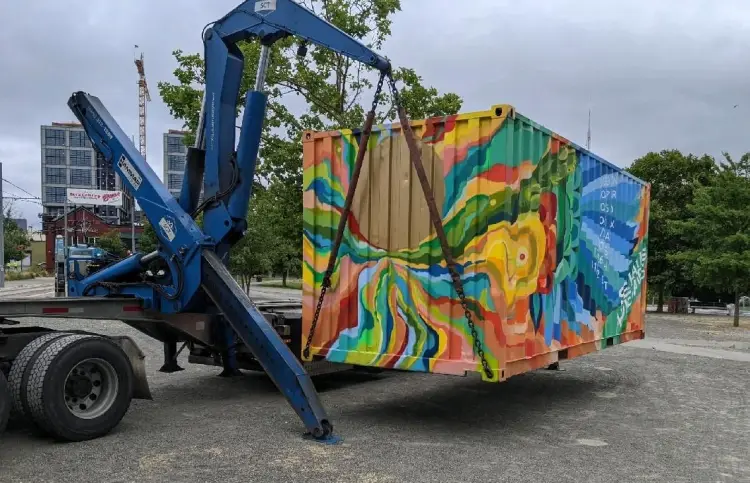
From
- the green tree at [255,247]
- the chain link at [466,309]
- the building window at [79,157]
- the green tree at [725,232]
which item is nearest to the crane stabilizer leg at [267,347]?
the chain link at [466,309]

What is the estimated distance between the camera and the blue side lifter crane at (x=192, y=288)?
6168 mm

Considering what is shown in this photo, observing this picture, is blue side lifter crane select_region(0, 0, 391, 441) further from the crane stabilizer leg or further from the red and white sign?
the red and white sign

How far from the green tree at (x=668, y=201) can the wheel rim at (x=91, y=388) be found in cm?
2561

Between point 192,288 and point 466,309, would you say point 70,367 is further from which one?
point 466,309

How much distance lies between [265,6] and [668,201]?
27248 mm

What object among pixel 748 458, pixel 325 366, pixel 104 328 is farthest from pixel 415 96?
pixel 748 458

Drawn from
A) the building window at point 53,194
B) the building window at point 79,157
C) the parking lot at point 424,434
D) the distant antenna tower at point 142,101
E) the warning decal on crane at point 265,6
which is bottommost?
the parking lot at point 424,434

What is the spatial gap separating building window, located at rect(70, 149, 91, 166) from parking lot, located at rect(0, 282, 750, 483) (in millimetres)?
102298

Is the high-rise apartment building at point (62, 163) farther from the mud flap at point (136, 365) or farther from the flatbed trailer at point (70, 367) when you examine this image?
the mud flap at point (136, 365)

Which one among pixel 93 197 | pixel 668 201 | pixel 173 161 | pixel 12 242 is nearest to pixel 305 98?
pixel 668 201

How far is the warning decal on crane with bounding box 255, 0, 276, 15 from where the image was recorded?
7438mm

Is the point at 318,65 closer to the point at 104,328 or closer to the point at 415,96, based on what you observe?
the point at 415,96

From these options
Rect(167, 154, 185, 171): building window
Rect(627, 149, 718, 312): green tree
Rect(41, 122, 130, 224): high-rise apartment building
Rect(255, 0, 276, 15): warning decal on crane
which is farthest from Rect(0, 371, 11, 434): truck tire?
Rect(41, 122, 130, 224): high-rise apartment building

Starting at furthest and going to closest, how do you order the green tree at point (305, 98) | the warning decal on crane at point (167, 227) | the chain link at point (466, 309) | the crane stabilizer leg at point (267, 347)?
the green tree at point (305, 98), the warning decal on crane at point (167, 227), the crane stabilizer leg at point (267, 347), the chain link at point (466, 309)
